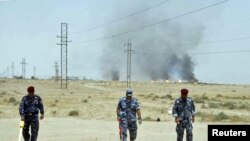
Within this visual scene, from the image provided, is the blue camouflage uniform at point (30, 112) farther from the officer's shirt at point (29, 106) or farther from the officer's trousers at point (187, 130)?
the officer's trousers at point (187, 130)

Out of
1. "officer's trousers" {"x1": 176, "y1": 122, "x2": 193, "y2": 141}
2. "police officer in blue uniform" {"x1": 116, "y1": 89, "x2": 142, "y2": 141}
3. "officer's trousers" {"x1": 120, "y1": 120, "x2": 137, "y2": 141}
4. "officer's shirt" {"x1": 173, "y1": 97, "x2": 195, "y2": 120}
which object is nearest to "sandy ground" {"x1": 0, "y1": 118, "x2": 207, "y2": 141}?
"officer's trousers" {"x1": 120, "y1": 120, "x2": 137, "y2": 141}

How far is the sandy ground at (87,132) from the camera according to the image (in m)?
20.9

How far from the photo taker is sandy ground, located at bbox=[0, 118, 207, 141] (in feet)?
68.5

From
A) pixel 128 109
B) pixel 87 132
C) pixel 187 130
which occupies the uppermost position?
pixel 128 109

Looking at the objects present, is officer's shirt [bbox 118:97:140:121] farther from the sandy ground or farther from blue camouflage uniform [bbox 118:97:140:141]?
the sandy ground

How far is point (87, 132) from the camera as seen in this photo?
23125 mm

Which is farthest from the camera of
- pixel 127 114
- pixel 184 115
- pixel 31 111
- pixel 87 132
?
pixel 87 132

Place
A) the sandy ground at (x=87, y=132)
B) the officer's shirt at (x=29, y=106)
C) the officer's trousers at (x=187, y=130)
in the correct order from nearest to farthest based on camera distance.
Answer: the officer's trousers at (x=187, y=130)
the officer's shirt at (x=29, y=106)
the sandy ground at (x=87, y=132)

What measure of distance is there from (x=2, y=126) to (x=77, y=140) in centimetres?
727

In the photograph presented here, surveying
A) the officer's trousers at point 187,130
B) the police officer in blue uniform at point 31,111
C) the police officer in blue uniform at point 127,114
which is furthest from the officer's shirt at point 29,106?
the officer's trousers at point 187,130

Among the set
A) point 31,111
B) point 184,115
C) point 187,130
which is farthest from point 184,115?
point 31,111

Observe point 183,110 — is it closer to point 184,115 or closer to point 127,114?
point 184,115

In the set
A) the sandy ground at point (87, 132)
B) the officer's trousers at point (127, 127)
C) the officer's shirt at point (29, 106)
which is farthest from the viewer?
the sandy ground at point (87, 132)

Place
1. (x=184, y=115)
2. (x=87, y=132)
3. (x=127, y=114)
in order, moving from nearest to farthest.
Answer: (x=184, y=115), (x=127, y=114), (x=87, y=132)
